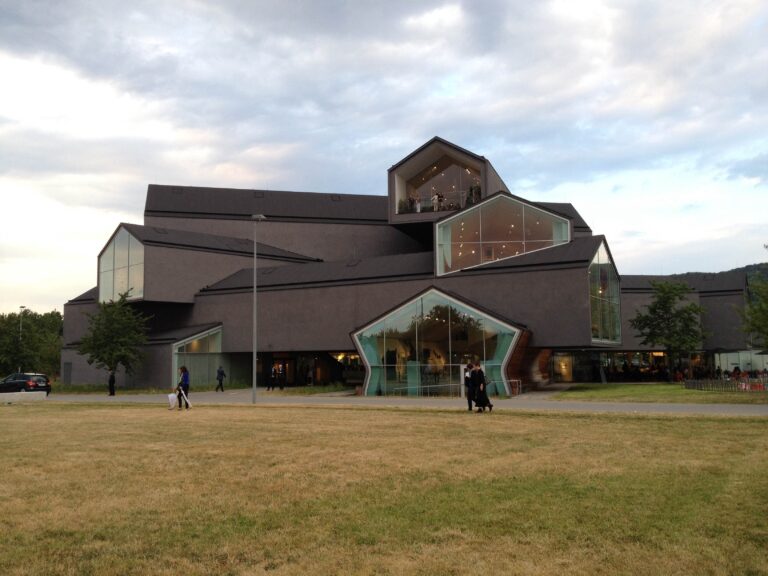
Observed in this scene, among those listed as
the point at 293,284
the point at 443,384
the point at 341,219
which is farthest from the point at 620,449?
the point at 341,219

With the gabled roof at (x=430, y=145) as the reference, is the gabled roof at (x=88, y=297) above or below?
below

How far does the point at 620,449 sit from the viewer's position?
12680mm

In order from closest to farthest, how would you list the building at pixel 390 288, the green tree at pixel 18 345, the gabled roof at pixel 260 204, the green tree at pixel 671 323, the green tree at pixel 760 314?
the green tree at pixel 760 314
the building at pixel 390 288
the green tree at pixel 671 323
the gabled roof at pixel 260 204
the green tree at pixel 18 345

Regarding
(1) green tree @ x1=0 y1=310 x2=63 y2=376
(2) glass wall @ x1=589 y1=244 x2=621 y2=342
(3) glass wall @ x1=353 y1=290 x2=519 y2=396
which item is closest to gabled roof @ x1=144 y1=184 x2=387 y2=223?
(1) green tree @ x1=0 y1=310 x2=63 y2=376

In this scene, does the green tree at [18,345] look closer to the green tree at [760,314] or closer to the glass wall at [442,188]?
the glass wall at [442,188]

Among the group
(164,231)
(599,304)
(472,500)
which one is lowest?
(472,500)

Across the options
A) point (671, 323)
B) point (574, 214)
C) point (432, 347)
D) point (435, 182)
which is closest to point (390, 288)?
point (432, 347)

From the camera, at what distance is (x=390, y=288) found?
41.6 m

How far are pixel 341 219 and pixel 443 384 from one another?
2895 centimetres

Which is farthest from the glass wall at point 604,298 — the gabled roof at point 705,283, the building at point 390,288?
the gabled roof at point 705,283

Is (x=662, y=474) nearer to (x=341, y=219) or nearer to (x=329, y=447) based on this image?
(x=329, y=447)

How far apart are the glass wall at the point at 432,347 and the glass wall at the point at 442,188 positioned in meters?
13.7

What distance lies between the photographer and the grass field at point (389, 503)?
6508mm

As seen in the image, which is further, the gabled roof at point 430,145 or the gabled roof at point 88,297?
the gabled roof at point 88,297
